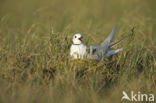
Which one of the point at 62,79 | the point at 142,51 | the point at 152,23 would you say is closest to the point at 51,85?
Result: the point at 62,79

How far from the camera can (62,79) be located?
436cm

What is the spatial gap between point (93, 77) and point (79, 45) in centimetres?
61

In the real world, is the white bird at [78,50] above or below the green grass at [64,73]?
above

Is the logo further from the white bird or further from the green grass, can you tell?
the white bird

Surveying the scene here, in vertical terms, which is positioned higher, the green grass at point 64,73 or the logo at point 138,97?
the green grass at point 64,73

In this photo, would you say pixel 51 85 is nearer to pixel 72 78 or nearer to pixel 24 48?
pixel 72 78

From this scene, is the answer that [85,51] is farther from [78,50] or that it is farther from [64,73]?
[64,73]

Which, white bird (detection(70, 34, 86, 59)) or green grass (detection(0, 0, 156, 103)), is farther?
white bird (detection(70, 34, 86, 59))

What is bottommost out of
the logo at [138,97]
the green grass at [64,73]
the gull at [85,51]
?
the logo at [138,97]

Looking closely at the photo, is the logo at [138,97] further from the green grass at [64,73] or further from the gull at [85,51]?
the gull at [85,51]

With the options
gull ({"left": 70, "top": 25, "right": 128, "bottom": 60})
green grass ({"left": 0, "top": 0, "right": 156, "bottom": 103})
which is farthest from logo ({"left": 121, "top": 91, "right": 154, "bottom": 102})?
gull ({"left": 70, "top": 25, "right": 128, "bottom": 60})

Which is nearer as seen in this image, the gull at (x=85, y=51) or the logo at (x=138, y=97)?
the logo at (x=138, y=97)

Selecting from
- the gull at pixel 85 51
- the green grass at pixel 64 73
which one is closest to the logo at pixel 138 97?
the green grass at pixel 64 73

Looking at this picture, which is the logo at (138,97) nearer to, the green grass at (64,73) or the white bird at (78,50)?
the green grass at (64,73)
